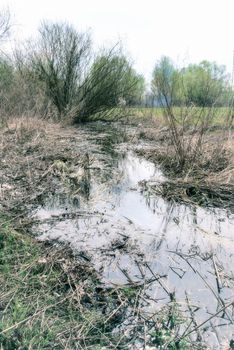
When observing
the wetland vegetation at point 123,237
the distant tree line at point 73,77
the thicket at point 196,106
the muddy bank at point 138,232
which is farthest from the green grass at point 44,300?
the distant tree line at point 73,77

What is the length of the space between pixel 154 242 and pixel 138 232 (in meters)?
0.32

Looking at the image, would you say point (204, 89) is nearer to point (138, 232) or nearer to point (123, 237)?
point (138, 232)

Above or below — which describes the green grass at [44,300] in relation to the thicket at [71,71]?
below

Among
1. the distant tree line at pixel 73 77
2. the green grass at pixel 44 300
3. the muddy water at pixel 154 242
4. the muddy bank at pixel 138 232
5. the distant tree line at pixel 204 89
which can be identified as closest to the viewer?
the green grass at pixel 44 300

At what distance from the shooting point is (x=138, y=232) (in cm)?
484

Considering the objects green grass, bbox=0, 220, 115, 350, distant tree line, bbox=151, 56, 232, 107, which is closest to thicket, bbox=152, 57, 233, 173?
distant tree line, bbox=151, 56, 232, 107

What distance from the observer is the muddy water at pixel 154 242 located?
3.45 m

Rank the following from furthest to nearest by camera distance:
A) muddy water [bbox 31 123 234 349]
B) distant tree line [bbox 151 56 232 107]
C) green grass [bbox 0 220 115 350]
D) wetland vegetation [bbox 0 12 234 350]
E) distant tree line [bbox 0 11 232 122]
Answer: distant tree line [bbox 0 11 232 122] < distant tree line [bbox 151 56 232 107] < muddy water [bbox 31 123 234 349] < wetland vegetation [bbox 0 12 234 350] < green grass [bbox 0 220 115 350]

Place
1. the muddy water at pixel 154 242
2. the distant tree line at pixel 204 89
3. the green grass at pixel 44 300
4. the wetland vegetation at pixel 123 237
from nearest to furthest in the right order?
1. the green grass at pixel 44 300
2. the wetland vegetation at pixel 123 237
3. the muddy water at pixel 154 242
4. the distant tree line at pixel 204 89

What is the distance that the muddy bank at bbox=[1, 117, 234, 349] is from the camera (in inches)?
128

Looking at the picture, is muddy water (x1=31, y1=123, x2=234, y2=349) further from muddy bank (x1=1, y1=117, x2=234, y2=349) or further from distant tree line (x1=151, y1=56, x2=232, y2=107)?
distant tree line (x1=151, y1=56, x2=232, y2=107)

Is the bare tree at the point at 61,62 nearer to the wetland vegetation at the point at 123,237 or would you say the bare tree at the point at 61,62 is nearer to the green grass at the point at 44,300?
the wetland vegetation at the point at 123,237

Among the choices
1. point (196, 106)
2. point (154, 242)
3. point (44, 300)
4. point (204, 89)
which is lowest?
point (154, 242)

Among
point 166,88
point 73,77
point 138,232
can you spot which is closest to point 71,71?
point 73,77
